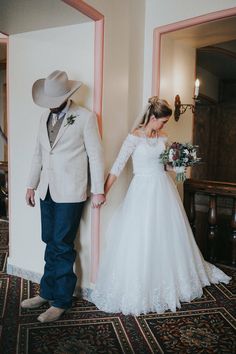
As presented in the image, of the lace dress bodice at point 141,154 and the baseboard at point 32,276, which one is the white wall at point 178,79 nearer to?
the lace dress bodice at point 141,154

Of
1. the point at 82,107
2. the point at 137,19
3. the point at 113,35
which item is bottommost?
the point at 82,107

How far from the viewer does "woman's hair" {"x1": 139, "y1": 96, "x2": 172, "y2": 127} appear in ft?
8.42

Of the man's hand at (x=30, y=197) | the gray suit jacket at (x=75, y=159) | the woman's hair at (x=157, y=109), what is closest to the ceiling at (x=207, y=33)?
the woman's hair at (x=157, y=109)

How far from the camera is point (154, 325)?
2232 mm

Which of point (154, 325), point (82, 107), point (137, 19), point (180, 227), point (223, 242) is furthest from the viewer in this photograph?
point (223, 242)

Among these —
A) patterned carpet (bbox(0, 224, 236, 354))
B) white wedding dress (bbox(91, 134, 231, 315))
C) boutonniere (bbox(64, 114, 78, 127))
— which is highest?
boutonniere (bbox(64, 114, 78, 127))

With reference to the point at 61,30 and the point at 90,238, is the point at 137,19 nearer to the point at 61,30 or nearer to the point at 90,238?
the point at 61,30

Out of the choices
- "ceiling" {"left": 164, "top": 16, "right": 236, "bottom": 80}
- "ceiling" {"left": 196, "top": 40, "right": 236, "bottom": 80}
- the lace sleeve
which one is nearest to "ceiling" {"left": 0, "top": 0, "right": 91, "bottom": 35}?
the lace sleeve

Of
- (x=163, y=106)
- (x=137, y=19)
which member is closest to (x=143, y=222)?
(x=163, y=106)

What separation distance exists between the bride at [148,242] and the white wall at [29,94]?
52 cm

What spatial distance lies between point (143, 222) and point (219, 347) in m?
0.92

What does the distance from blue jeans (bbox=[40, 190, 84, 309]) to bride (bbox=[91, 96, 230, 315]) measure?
246mm

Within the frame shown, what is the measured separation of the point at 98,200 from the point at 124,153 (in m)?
0.42

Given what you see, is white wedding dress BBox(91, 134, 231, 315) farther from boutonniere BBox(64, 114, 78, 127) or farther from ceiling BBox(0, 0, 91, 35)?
ceiling BBox(0, 0, 91, 35)
